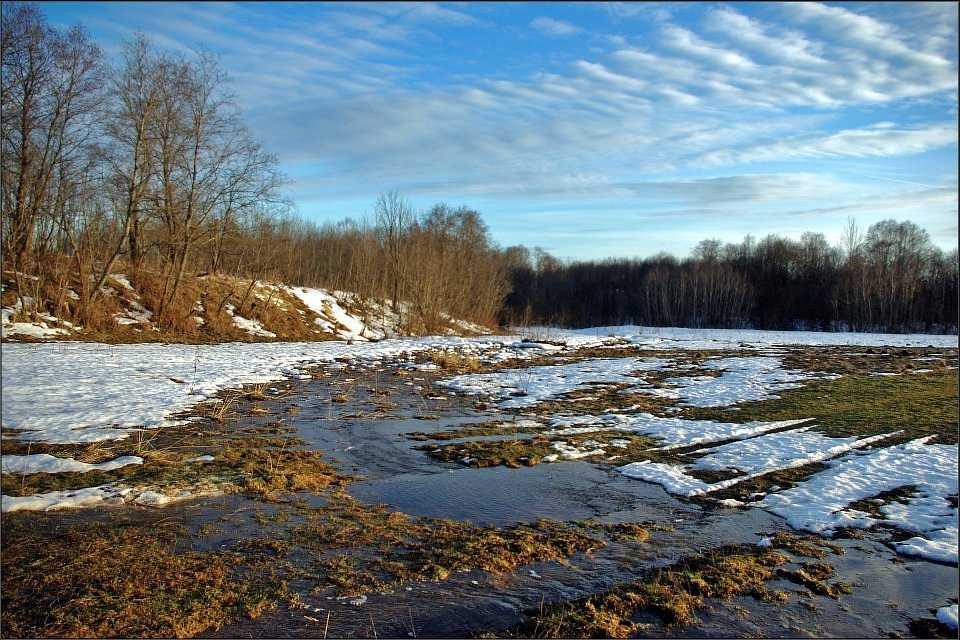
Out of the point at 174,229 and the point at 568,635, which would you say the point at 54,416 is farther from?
the point at 174,229

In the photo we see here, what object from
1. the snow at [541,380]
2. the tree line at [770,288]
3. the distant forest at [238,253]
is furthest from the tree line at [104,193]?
the tree line at [770,288]

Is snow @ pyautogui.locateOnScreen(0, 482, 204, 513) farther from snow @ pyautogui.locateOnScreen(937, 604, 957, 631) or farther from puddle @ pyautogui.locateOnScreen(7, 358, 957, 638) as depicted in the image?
snow @ pyautogui.locateOnScreen(937, 604, 957, 631)

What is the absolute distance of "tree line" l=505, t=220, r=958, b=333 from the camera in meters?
54.0

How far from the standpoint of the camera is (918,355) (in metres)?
26.3

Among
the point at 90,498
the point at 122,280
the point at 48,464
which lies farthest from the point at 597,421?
the point at 122,280

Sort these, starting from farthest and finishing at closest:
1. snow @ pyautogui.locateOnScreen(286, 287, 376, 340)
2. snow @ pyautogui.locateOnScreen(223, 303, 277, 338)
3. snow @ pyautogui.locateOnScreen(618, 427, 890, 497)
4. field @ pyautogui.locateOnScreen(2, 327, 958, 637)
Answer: snow @ pyautogui.locateOnScreen(286, 287, 376, 340), snow @ pyautogui.locateOnScreen(223, 303, 277, 338), snow @ pyautogui.locateOnScreen(618, 427, 890, 497), field @ pyautogui.locateOnScreen(2, 327, 958, 637)

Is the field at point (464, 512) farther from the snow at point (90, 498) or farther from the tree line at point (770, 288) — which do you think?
the tree line at point (770, 288)

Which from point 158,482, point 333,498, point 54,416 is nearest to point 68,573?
point 158,482

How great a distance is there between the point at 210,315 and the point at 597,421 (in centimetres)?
2238

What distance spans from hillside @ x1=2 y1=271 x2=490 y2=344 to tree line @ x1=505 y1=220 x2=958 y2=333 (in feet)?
64.6

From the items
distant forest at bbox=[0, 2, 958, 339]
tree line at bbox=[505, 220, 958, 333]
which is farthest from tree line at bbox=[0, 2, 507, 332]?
tree line at bbox=[505, 220, 958, 333]

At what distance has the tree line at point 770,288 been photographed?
54.0 metres

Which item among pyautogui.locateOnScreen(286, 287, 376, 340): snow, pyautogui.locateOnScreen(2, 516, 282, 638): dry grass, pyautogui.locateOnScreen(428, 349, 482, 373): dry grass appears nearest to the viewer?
pyautogui.locateOnScreen(2, 516, 282, 638): dry grass

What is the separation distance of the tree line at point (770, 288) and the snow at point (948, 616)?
158 feet
